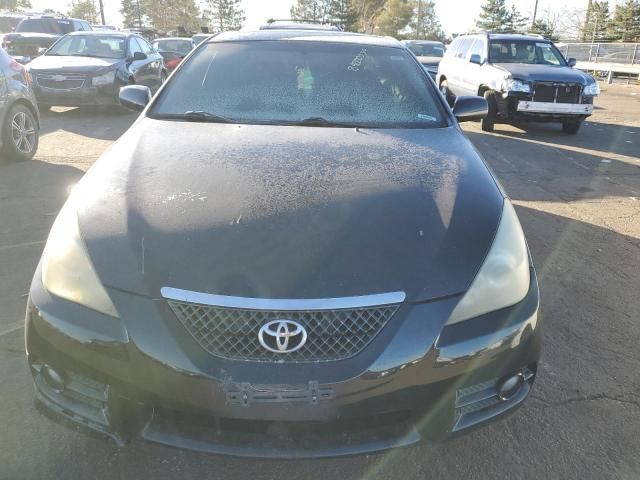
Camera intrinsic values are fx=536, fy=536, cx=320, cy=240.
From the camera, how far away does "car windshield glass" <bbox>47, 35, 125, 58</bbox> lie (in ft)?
35.0

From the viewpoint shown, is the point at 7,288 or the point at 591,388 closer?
the point at 591,388

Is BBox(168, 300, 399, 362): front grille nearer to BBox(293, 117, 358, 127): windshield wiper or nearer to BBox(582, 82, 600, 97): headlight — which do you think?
BBox(293, 117, 358, 127): windshield wiper

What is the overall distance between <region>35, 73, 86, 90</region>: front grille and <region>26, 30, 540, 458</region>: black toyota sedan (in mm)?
8449

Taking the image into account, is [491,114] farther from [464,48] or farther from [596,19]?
[596,19]

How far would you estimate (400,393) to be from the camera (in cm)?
169

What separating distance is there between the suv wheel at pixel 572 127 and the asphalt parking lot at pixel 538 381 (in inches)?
150

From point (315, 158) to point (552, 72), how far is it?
28.2 ft

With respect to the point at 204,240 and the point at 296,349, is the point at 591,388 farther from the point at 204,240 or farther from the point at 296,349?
the point at 204,240

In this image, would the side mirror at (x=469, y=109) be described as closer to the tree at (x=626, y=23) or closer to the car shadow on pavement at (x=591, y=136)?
the car shadow on pavement at (x=591, y=136)

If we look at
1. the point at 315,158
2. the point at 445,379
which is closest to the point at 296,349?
the point at 445,379

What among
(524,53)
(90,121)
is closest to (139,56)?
(90,121)

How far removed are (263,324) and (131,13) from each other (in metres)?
79.2

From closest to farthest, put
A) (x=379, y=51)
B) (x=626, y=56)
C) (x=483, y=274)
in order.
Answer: (x=483, y=274) → (x=379, y=51) → (x=626, y=56)

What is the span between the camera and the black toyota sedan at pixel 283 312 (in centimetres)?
166
